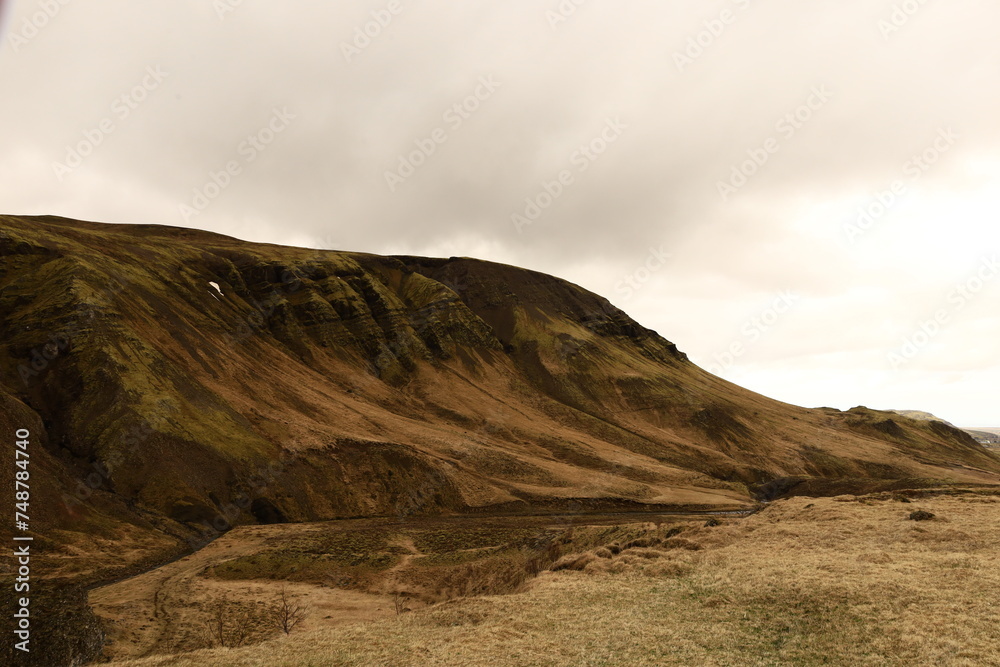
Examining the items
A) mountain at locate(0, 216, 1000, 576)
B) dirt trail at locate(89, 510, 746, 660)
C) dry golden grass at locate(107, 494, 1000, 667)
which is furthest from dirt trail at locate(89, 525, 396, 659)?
dry golden grass at locate(107, 494, 1000, 667)

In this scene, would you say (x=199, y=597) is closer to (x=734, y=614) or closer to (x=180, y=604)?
(x=180, y=604)

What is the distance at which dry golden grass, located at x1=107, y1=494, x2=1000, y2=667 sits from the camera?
59.7ft

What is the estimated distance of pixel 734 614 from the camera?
72.1ft

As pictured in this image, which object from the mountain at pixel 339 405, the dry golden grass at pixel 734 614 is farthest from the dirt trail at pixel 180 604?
the dry golden grass at pixel 734 614

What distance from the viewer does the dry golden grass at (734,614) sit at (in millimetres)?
18203

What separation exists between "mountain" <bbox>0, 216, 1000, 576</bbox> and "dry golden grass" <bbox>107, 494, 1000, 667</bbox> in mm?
31397

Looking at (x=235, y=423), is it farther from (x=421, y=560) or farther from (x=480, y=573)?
(x=480, y=573)

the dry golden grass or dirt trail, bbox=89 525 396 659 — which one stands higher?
the dry golden grass

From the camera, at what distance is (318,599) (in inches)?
1414

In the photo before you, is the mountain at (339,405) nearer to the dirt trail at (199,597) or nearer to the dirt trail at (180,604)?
the dirt trail at (199,597)

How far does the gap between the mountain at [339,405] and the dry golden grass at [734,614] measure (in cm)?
3140

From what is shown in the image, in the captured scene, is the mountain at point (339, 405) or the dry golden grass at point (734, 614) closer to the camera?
the dry golden grass at point (734, 614)

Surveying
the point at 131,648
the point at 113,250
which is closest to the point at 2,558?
the point at 131,648

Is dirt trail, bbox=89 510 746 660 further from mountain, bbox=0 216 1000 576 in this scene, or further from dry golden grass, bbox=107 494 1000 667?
dry golden grass, bbox=107 494 1000 667
